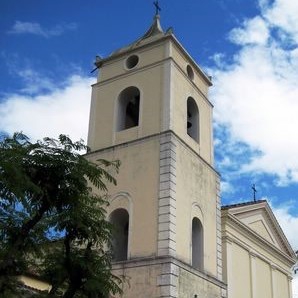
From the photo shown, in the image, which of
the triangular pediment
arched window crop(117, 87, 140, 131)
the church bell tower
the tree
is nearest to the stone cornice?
the triangular pediment

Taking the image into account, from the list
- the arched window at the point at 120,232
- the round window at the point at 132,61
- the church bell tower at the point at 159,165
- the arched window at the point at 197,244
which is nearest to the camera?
the church bell tower at the point at 159,165

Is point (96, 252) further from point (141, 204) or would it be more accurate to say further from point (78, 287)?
point (141, 204)

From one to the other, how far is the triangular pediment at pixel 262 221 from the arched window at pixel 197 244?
3.73 metres

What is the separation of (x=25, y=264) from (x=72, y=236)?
37.8 inches

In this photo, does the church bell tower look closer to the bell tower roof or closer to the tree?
the bell tower roof

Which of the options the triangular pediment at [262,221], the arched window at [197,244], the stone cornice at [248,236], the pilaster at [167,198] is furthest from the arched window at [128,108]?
the triangular pediment at [262,221]

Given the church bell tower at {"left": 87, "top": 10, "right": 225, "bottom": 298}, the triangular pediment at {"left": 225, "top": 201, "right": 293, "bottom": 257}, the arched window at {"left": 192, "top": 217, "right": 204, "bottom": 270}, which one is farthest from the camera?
the triangular pediment at {"left": 225, "top": 201, "right": 293, "bottom": 257}

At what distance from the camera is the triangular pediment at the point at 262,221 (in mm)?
23469

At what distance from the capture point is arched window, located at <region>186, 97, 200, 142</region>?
67.7ft

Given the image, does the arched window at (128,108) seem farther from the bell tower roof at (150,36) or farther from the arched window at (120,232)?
the arched window at (120,232)

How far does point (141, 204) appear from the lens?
17.6 metres

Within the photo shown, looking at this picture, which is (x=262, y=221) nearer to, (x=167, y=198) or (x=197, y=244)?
(x=197, y=244)

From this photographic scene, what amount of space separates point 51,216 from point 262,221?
16.5m

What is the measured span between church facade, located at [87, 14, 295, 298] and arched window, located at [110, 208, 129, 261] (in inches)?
1.2
